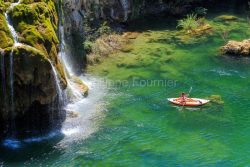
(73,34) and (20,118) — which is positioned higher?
(73,34)

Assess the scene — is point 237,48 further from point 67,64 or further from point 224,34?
point 67,64

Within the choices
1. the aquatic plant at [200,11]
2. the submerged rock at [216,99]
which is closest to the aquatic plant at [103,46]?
the submerged rock at [216,99]

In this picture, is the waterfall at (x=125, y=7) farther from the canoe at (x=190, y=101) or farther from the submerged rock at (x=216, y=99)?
the submerged rock at (x=216, y=99)

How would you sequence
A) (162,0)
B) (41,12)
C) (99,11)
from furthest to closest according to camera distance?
(162,0)
(99,11)
(41,12)

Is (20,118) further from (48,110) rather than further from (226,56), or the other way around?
→ (226,56)

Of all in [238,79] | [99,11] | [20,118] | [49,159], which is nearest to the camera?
[49,159]

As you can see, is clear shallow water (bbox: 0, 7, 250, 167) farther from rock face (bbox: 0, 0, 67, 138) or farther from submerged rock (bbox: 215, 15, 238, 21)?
submerged rock (bbox: 215, 15, 238, 21)

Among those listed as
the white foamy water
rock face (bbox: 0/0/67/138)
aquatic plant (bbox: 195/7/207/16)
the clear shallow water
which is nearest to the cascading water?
rock face (bbox: 0/0/67/138)

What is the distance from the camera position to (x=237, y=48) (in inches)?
1570

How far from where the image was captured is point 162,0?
167 ft

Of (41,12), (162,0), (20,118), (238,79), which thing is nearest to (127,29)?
(162,0)

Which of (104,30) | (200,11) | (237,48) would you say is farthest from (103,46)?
(200,11)

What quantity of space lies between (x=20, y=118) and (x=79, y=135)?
11.1ft

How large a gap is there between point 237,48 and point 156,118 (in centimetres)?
1346
